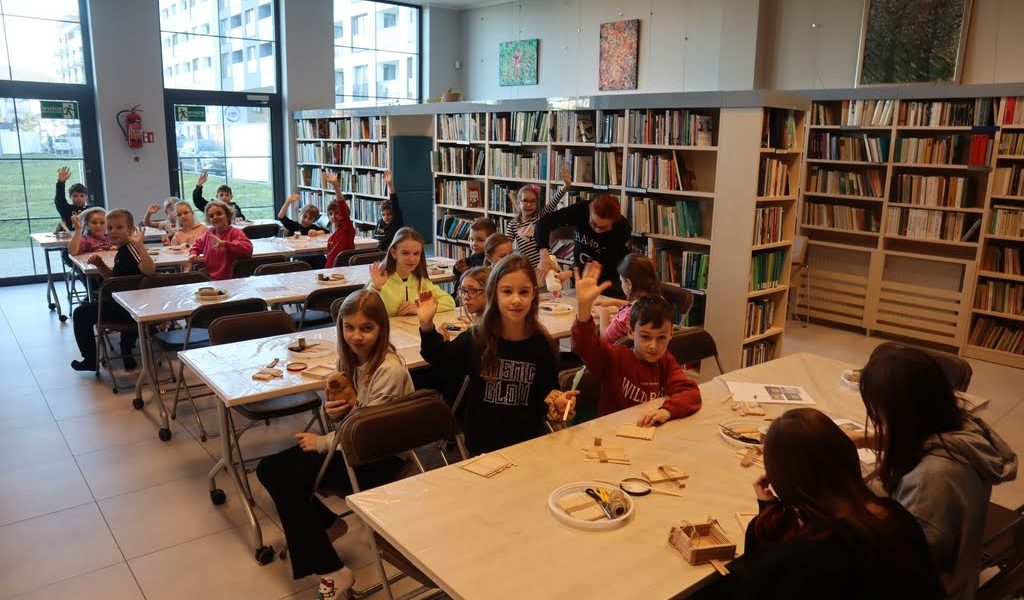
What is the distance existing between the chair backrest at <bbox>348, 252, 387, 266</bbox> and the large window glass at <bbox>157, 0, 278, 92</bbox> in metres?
5.45

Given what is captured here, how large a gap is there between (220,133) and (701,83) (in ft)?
22.6

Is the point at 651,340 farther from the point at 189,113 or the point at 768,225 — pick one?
the point at 189,113

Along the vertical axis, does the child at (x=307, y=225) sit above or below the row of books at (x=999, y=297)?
above

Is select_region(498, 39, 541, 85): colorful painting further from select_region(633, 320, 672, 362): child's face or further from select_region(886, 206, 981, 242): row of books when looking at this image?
select_region(633, 320, 672, 362): child's face

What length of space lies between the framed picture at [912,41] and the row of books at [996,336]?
2.42 metres

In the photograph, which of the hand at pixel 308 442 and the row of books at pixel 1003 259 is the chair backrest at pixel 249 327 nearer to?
the hand at pixel 308 442

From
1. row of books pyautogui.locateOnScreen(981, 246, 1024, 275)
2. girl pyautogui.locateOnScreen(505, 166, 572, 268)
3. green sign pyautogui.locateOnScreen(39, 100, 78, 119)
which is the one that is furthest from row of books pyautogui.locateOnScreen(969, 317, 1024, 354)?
green sign pyautogui.locateOnScreen(39, 100, 78, 119)

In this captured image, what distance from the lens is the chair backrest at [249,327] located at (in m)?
3.88

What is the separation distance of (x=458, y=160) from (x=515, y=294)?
5451mm

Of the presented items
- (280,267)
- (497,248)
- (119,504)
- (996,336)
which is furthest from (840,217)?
(119,504)

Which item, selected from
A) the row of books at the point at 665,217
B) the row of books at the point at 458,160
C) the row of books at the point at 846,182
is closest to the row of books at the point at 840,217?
the row of books at the point at 846,182

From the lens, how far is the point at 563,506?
2016 mm

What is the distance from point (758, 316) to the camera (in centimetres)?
563

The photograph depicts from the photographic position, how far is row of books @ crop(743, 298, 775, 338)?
5.55 meters
